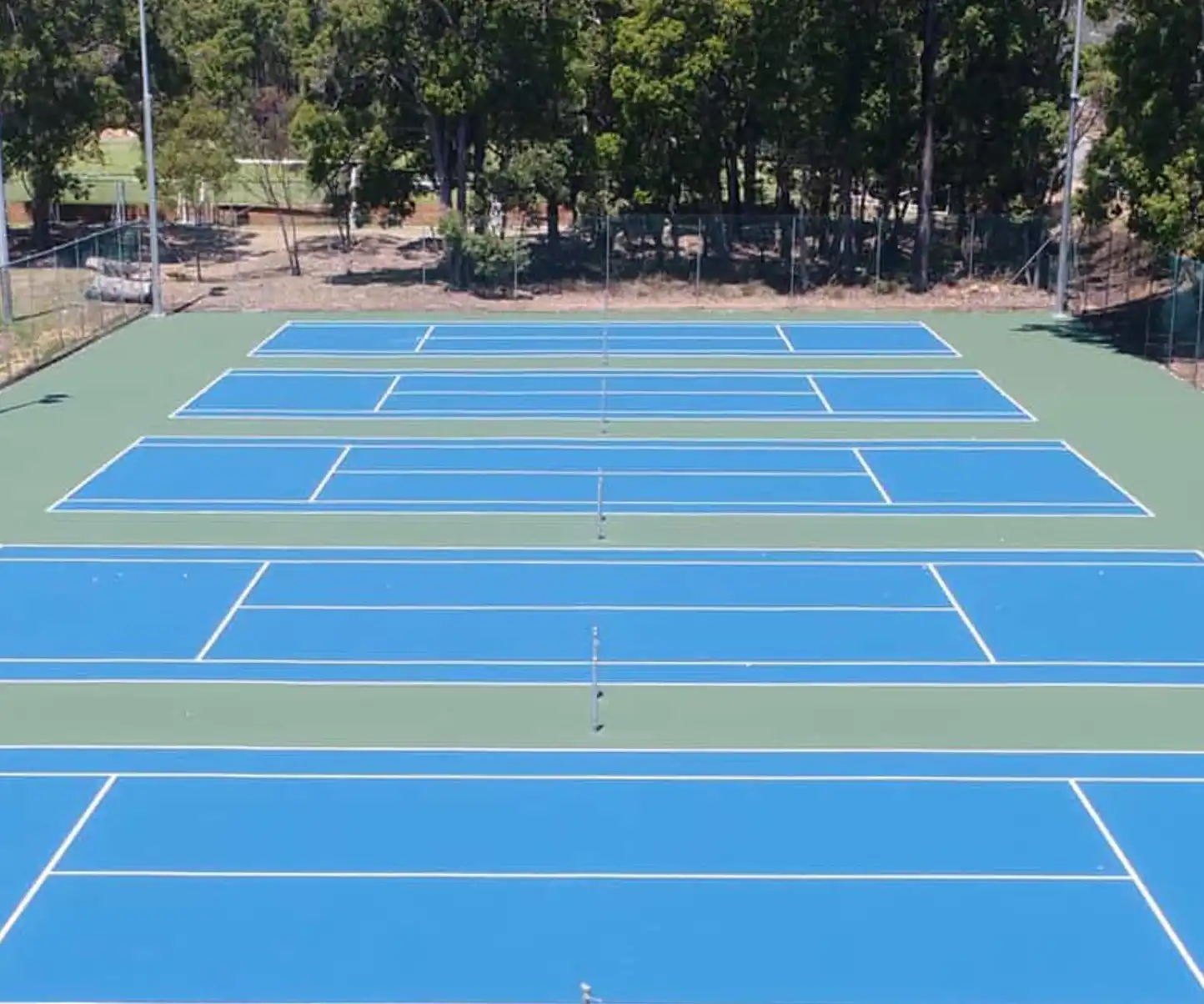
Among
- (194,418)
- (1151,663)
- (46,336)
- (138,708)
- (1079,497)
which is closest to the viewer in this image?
(138,708)

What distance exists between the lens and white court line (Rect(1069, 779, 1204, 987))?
1349 cm

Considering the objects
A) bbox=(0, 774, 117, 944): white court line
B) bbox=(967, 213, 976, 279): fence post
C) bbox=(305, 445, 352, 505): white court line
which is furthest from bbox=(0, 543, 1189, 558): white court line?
bbox=(967, 213, 976, 279): fence post

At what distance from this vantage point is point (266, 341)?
40156 mm

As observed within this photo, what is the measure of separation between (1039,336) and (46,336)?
864 inches

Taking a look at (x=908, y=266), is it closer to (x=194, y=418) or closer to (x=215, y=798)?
(x=194, y=418)

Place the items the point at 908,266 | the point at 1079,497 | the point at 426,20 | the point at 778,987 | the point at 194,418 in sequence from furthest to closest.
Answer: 1. the point at 908,266
2. the point at 426,20
3. the point at 194,418
4. the point at 1079,497
5. the point at 778,987

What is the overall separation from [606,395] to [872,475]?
7329 millimetres

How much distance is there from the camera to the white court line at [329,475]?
26.6 m

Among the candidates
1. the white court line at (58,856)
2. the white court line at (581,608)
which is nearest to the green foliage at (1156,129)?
the white court line at (581,608)

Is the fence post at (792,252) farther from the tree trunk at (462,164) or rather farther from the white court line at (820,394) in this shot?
the white court line at (820,394)

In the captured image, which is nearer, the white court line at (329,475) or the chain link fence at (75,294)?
the white court line at (329,475)

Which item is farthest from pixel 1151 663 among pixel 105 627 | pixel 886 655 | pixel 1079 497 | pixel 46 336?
pixel 46 336

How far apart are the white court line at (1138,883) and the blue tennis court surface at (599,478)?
10.0m

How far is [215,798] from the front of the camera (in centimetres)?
1616
